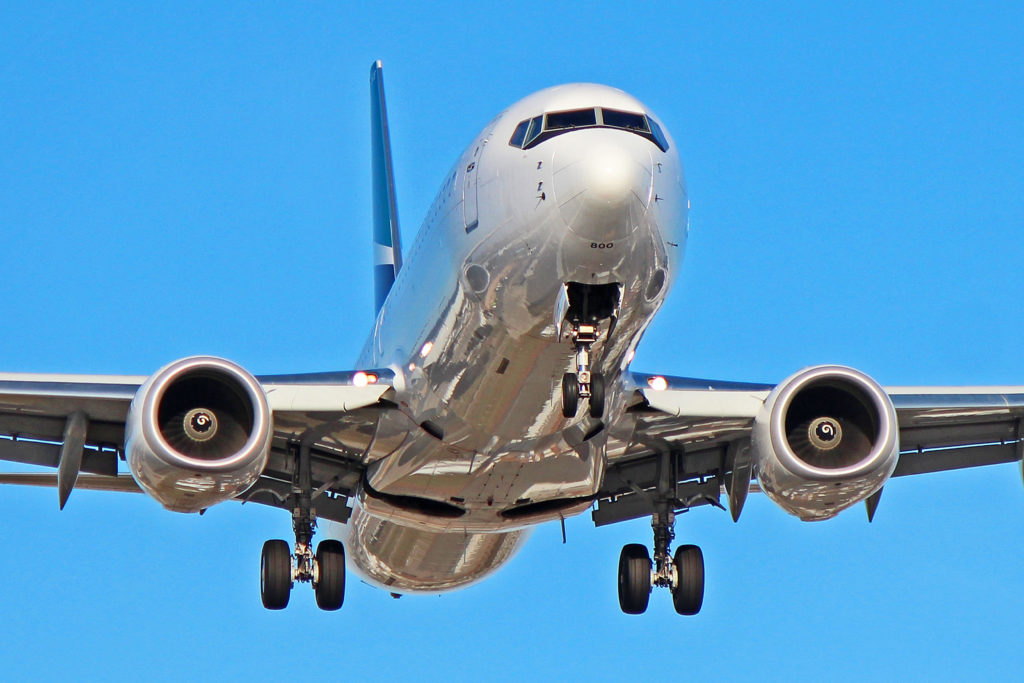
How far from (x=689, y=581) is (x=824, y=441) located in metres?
3.74

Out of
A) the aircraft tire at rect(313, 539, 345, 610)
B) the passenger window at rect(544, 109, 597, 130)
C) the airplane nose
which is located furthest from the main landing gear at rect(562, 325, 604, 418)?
the aircraft tire at rect(313, 539, 345, 610)

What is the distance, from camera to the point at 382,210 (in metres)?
37.0

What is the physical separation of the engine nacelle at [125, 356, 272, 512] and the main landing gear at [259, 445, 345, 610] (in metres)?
2.39

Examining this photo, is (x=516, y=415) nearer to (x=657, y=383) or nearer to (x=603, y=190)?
(x=657, y=383)

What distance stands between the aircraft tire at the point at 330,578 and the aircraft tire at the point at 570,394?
6024mm

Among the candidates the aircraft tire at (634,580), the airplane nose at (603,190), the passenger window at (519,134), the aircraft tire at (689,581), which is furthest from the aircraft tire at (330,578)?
the airplane nose at (603,190)

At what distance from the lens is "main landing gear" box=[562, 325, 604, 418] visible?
55.6ft

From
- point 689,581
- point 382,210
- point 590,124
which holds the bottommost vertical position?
point 689,581

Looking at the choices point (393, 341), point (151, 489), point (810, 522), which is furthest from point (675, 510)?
point (151, 489)

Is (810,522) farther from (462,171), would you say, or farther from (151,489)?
(151,489)

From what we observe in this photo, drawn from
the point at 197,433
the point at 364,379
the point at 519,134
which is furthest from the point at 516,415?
the point at 197,433

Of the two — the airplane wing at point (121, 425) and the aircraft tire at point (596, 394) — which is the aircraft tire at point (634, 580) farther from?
the aircraft tire at point (596, 394)

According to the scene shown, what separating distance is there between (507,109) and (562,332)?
277 centimetres

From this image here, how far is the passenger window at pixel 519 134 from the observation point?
56.3ft
